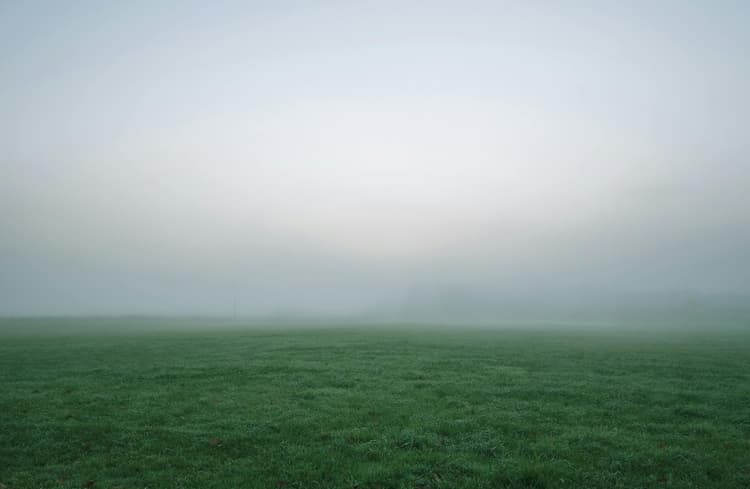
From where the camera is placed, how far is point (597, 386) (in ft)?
79.5

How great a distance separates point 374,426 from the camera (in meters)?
17.0

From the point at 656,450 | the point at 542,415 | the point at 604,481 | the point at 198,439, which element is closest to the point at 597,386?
the point at 542,415

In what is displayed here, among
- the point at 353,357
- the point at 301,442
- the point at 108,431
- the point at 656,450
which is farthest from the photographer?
the point at 353,357

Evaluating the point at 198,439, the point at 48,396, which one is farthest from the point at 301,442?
the point at 48,396

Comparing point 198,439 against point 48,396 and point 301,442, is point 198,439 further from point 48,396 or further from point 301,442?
point 48,396

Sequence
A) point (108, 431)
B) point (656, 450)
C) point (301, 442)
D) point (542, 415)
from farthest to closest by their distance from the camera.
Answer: point (542, 415) < point (108, 431) < point (301, 442) < point (656, 450)

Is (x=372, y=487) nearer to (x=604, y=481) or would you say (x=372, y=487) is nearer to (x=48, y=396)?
(x=604, y=481)

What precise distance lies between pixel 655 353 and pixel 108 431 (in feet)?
139

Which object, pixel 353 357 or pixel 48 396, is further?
pixel 353 357

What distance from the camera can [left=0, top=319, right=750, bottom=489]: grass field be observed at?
12844mm

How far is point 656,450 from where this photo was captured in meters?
14.5

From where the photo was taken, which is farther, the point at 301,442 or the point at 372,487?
the point at 301,442

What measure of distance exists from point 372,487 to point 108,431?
1092 cm

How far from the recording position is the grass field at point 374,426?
1284 cm
